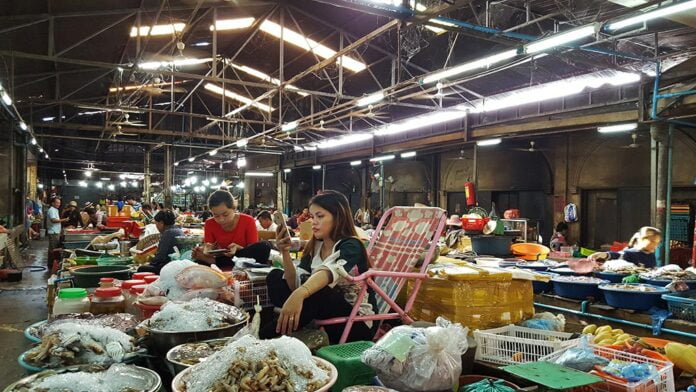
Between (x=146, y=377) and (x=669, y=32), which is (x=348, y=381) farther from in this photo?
(x=669, y=32)

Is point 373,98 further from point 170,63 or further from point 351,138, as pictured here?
point 351,138

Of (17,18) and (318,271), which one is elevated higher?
(17,18)

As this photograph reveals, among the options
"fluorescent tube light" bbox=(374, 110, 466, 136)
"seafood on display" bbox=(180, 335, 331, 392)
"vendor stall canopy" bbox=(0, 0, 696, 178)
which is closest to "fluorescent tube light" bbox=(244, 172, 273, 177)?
"vendor stall canopy" bbox=(0, 0, 696, 178)

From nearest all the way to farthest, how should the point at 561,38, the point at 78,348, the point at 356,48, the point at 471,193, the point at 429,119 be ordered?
the point at 78,348, the point at 561,38, the point at 356,48, the point at 429,119, the point at 471,193

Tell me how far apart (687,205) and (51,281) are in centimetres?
1207

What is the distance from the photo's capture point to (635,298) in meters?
4.88

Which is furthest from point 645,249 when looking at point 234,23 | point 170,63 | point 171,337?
point 170,63

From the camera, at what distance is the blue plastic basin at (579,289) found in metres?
5.45

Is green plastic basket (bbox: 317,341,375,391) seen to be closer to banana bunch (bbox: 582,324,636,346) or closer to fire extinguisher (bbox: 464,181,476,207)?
banana bunch (bbox: 582,324,636,346)

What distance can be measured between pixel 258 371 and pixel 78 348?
3.18ft

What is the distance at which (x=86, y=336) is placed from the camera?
209cm

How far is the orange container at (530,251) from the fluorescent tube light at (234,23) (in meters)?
7.47

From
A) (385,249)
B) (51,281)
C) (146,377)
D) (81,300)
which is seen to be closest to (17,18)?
(51,281)

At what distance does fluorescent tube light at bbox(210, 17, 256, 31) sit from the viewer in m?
10.2
